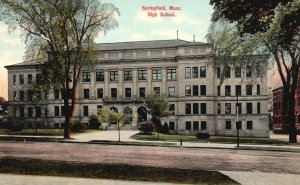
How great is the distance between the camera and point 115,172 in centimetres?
1562

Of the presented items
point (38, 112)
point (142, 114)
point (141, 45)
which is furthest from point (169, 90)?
point (38, 112)

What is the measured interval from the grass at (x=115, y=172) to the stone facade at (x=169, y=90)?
1577 inches

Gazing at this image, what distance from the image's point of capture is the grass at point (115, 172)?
14.4 metres

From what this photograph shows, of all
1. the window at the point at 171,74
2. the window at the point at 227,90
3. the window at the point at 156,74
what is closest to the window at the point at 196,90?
the window at the point at 171,74

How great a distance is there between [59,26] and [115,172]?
22910mm

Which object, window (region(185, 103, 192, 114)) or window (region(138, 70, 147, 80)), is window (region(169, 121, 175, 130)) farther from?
window (region(138, 70, 147, 80))

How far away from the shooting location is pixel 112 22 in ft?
116

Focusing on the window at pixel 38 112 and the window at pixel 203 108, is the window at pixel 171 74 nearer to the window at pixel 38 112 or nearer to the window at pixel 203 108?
the window at pixel 203 108

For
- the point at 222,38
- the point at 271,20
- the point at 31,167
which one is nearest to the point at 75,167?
the point at 31,167

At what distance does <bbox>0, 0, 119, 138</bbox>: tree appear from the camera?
3403 cm

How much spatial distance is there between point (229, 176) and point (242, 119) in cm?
4385

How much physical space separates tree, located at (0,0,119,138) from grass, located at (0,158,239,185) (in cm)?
1939

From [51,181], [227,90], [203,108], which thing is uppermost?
[227,90]

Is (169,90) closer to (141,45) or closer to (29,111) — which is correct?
(141,45)
